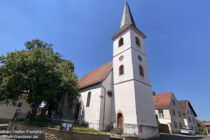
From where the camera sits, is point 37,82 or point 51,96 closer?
point 37,82

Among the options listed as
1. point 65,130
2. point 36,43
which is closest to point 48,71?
point 65,130

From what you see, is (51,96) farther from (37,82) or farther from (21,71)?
(21,71)

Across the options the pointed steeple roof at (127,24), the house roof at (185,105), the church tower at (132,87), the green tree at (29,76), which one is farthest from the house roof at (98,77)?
the house roof at (185,105)

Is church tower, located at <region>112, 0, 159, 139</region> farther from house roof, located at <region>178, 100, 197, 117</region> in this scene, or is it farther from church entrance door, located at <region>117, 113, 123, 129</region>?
house roof, located at <region>178, 100, 197, 117</region>

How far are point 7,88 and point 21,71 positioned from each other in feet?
Result: 7.94

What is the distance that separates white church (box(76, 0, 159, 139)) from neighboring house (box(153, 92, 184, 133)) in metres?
12.5

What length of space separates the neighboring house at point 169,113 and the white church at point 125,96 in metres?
12.5

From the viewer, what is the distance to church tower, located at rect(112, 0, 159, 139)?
13.9 meters

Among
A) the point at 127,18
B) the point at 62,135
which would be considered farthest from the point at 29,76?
the point at 127,18

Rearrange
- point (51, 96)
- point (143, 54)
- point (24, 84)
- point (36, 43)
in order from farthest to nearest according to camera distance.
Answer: point (36, 43) → point (143, 54) → point (51, 96) → point (24, 84)

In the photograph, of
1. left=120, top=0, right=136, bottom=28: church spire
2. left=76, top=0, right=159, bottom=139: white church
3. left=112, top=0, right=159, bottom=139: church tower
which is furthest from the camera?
left=120, top=0, right=136, bottom=28: church spire

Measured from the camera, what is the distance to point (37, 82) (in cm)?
1337

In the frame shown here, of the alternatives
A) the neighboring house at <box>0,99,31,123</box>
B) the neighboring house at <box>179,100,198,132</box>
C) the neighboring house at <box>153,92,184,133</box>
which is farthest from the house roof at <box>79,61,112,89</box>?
the neighboring house at <box>179,100,198,132</box>

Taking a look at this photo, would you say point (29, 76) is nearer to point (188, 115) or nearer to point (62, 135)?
point (62, 135)
